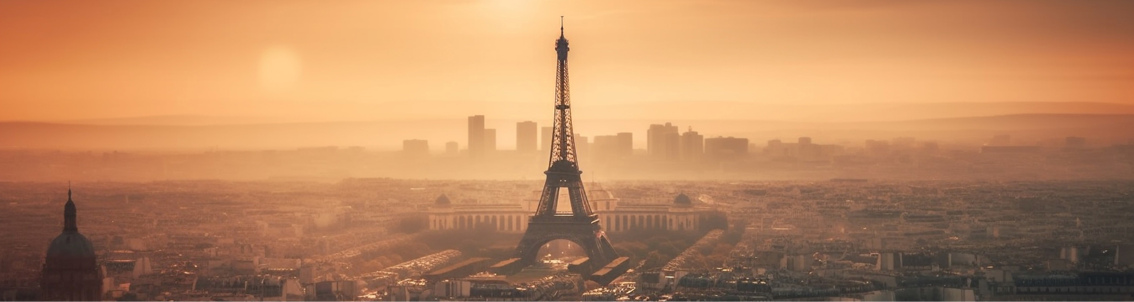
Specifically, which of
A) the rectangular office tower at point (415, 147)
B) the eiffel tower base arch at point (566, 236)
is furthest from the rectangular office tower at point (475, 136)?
the eiffel tower base arch at point (566, 236)

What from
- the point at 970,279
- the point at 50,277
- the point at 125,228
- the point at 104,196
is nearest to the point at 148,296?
the point at 50,277

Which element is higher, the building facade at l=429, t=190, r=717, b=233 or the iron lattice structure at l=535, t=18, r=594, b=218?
the iron lattice structure at l=535, t=18, r=594, b=218

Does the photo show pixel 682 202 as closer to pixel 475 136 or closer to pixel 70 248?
pixel 475 136

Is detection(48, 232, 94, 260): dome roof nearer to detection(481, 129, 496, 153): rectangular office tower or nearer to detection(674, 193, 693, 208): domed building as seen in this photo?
detection(674, 193, 693, 208): domed building

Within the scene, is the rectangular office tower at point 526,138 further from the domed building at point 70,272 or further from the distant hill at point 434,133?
the domed building at point 70,272

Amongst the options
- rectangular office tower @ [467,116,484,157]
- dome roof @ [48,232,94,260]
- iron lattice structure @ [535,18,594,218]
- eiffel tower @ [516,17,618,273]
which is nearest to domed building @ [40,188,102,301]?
dome roof @ [48,232,94,260]

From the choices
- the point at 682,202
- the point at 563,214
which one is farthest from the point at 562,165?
the point at 682,202
